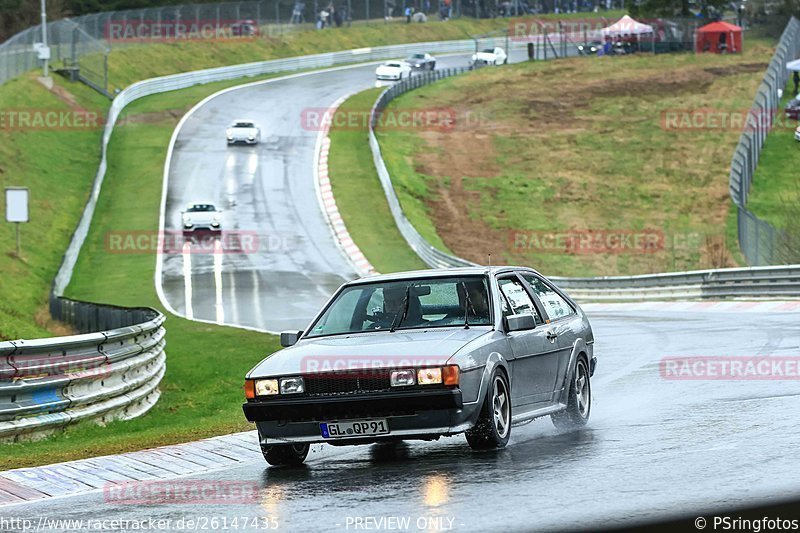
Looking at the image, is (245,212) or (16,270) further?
(245,212)

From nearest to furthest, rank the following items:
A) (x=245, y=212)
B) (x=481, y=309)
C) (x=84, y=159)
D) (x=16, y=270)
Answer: (x=481, y=309), (x=16, y=270), (x=245, y=212), (x=84, y=159)

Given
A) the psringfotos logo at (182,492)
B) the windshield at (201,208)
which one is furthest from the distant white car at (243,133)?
the psringfotos logo at (182,492)

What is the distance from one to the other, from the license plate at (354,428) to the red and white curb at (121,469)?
1.07m

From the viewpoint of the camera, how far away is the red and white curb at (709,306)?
26516mm

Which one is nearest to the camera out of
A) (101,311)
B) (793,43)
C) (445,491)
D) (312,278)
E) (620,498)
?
(620,498)

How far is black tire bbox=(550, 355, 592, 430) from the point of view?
11047 mm

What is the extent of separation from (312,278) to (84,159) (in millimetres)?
19169

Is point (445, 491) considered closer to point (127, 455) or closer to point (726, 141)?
point (127, 455)

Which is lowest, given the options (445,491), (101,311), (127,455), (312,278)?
(312,278)

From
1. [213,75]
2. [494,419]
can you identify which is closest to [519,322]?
[494,419]

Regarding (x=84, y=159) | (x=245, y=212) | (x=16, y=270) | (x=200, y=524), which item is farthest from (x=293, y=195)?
(x=200, y=524)

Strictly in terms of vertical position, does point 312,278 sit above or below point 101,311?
below

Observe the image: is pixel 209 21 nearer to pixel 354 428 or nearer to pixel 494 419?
pixel 494 419

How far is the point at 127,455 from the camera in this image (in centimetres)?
1056
